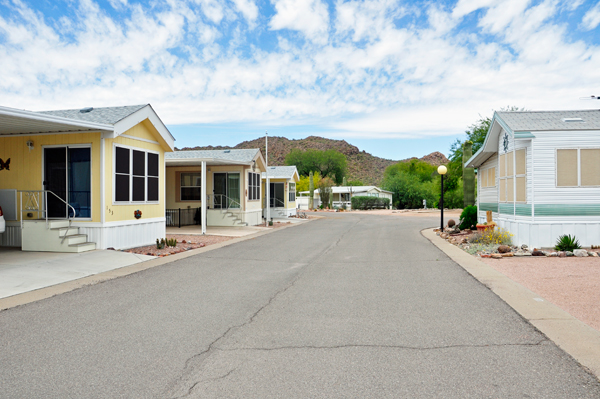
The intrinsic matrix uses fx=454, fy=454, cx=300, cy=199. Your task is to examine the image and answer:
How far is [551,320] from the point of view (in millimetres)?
5992

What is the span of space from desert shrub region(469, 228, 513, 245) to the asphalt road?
20.7ft

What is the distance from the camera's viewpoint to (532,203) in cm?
1334

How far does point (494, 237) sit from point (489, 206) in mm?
4461

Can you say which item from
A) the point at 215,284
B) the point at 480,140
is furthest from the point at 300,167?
the point at 215,284

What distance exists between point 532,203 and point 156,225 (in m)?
11.6

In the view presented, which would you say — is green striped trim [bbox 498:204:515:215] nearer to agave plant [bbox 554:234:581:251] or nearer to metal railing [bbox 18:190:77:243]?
agave plant [bbox 554:234:581:251]

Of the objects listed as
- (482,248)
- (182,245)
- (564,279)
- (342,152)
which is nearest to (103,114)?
(182,245)

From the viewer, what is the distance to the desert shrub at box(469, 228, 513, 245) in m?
14.5

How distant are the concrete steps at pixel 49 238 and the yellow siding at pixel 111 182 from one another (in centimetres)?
103

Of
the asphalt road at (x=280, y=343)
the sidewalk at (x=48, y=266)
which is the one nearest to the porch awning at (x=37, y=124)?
the sidewalk at (x=48, y=266)

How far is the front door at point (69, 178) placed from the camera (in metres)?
12.5

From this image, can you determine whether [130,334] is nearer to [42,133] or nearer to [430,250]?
[42,133]

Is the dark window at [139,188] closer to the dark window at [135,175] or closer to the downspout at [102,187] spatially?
the dark window at [135,175]

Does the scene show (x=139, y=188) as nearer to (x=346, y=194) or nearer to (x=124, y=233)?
(x=124, y=233)
